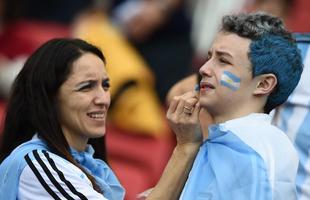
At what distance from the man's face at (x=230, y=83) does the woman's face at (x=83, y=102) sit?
0.57 meters

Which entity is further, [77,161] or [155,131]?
[155,131]

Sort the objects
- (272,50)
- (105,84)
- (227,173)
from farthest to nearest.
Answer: (105,84)
(272,50)
(227,173)

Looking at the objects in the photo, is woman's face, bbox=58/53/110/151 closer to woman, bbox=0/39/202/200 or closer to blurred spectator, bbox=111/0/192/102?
woman, bbox=0/39/202/200

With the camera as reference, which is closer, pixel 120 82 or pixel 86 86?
pixel 86 86

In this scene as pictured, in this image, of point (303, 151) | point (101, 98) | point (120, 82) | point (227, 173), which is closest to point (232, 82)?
point (227, 173)

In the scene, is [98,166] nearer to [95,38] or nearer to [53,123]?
[53,123]

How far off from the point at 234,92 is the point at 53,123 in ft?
2.73

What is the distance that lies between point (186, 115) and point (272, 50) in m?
0.47

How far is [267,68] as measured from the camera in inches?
184

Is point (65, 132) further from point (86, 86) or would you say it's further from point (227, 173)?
point (227, 173)

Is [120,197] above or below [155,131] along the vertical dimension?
above

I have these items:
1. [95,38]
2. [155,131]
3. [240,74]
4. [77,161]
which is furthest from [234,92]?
[95,38]

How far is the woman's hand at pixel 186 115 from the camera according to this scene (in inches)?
Answer: 189

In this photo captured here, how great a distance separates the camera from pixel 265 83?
4.71m
